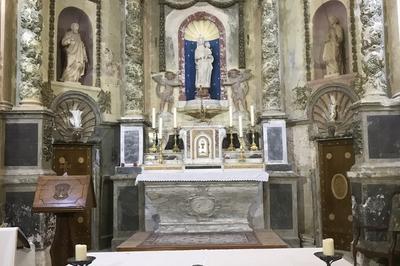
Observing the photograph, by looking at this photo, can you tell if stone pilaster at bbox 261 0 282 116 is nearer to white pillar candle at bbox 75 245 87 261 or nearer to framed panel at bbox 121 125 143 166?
framed panel at bbox 121 125 143 166

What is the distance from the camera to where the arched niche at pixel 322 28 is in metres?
9.45

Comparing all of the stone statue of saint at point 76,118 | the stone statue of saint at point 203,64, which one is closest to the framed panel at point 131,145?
the stone statue of saint at point 76,118

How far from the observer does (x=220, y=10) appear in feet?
36.6

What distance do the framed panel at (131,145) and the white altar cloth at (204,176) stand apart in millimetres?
1030

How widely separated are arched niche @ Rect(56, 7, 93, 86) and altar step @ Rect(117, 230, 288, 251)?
151 inches

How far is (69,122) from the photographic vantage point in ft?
31.6

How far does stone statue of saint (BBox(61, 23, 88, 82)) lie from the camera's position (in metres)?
9.76

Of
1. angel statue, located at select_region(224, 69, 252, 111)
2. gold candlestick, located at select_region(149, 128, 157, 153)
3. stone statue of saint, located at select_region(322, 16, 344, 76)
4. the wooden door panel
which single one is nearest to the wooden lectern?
gold candlestick, located at select_region(149, 128, 157, 153)

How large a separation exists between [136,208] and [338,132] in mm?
4581

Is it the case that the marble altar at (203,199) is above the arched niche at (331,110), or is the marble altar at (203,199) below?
below

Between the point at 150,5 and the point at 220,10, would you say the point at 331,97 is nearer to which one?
the point at 220,10

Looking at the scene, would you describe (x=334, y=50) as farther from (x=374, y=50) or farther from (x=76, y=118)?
(x=76, y=118)

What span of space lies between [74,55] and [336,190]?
6395 millimetres

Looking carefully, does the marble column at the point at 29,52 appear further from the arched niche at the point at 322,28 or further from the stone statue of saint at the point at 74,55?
the arched niche at the point at 322,28
